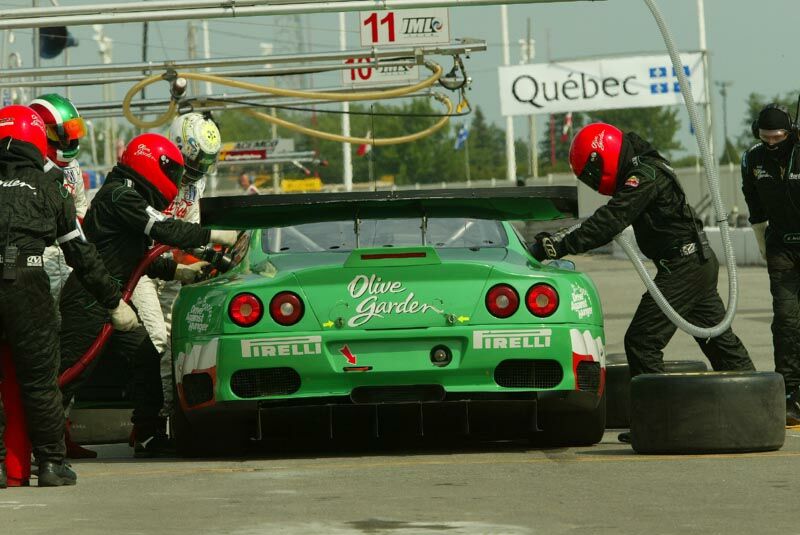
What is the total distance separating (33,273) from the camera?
6.91 metres

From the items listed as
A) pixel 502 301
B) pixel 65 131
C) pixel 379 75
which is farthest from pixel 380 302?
pixel 379 75

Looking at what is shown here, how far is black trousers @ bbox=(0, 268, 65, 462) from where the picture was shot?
6.86m

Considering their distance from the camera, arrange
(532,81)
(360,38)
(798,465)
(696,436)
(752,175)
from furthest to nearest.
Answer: (532,81) < (360,38) < (752,175) < (696,436) < (798,465)

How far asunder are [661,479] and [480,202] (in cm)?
192

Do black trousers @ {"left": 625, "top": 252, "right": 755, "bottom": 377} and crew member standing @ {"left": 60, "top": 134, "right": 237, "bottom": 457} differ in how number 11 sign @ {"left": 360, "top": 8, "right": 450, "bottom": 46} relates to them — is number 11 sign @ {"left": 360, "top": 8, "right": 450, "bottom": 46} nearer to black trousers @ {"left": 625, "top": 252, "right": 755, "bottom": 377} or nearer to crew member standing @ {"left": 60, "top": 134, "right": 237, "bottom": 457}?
crew member standing @ {"left": 60, "top": 134, "right": 237, "bottom": 457}

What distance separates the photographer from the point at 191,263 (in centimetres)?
974

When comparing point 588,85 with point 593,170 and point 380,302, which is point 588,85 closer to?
point 593,170

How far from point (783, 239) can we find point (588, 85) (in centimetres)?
4266

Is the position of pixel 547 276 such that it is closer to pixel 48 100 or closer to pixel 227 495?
pixel 227 495

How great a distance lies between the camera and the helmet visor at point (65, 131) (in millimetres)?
8867

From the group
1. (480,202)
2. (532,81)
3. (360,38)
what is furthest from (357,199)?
(532,81)

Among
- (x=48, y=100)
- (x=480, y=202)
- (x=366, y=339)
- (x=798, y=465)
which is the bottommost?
(x=798, y=465)

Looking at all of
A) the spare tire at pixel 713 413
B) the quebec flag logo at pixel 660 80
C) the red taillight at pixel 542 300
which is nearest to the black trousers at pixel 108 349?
the red taillight at pixel 542 300

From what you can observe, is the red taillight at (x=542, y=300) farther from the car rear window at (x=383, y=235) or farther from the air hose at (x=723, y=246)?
the air hose at (x=723, y=246)
